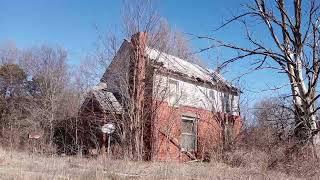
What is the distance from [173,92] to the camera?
2302cm

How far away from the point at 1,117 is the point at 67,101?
6.57 meters

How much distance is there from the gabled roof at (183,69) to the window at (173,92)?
663mm

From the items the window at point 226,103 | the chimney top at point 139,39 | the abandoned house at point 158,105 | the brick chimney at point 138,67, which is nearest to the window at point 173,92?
the abandoned house at point 158,105

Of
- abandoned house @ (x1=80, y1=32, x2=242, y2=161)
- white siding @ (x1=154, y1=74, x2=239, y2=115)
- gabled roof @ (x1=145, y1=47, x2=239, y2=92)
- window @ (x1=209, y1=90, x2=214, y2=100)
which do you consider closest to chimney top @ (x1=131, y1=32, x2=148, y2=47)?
abandoned house @ (x1=80, y1=32, x2=242, y2=161)

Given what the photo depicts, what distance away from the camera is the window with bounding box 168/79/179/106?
74.9ft

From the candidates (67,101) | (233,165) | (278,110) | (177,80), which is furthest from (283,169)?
(67,101)

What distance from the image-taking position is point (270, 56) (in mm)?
18891

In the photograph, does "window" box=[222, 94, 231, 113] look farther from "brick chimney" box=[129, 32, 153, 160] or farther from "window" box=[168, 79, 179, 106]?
"brick chimney" box=[129, 32, 153, 160]

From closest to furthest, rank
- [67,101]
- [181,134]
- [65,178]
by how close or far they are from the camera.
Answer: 1. [65,178]
2. [181,134]
3. [67,101]

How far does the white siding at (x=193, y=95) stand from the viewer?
2195 cm

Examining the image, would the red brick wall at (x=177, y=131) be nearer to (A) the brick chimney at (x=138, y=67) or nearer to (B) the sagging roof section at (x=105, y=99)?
(A) the brick chimney at (x=138, y=67)

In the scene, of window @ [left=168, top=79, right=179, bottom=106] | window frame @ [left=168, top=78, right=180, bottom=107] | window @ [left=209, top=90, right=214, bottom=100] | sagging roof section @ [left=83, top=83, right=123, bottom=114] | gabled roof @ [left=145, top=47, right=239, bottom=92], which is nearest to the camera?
sagging roof section @ [left=83, top=83, right=123, bottom=114]

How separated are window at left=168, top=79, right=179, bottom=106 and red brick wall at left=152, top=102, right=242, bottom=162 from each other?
13.2 inches

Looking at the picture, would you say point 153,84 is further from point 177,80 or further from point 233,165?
point 233,165
